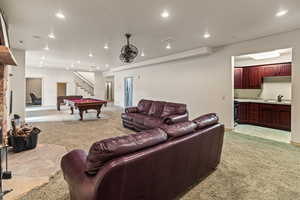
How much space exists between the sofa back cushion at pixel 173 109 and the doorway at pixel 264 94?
210cm

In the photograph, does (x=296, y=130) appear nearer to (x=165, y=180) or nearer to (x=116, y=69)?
(x=165, y=180)

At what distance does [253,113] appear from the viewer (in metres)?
5.61

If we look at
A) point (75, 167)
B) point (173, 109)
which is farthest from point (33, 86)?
point (75, 167)

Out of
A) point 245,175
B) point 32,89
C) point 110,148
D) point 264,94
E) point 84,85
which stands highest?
point 84,85

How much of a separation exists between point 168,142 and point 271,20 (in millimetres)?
3492

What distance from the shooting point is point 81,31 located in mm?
4020

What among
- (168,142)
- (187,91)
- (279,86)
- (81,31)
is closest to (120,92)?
(187,91)

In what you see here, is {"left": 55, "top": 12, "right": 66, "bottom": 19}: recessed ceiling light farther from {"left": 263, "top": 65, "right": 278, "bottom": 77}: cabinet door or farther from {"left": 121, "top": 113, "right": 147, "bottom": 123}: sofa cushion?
{"left": 263, "top": 65, "right": 278, "bottom": 77}: cabinet door

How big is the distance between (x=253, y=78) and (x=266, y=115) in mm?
1489

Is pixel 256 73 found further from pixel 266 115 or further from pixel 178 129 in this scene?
pixel 178 129

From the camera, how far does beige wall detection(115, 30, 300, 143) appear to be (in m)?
3.77

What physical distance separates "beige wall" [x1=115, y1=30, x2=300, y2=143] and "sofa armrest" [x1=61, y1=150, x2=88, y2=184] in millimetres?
4667

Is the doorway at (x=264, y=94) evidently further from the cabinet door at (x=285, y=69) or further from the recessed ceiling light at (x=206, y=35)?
the recessed ceiling light at (x=206, y=35)

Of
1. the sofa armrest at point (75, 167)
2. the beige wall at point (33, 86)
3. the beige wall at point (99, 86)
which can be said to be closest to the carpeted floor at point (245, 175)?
the sofa armrest at point (75, 167)
